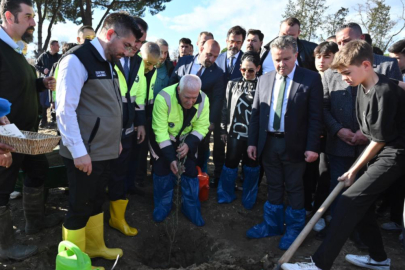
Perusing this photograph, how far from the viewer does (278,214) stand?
3691 mm

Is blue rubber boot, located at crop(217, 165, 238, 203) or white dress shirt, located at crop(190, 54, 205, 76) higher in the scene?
white dress shirt, located at crop(190, 54, 205, 76)

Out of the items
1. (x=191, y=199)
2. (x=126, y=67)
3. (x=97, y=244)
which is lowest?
(x=97, y=244)

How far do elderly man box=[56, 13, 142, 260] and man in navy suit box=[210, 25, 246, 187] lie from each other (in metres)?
2.38

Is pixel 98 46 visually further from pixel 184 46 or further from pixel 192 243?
pixel 184 46

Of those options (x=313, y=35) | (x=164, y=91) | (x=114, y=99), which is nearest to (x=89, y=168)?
(x=114, y=99)

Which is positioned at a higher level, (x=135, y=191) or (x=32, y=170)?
(x=32, y=170)

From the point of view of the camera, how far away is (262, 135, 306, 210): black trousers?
138 inches

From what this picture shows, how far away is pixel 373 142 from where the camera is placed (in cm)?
273

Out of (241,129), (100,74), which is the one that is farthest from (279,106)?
(100,74)

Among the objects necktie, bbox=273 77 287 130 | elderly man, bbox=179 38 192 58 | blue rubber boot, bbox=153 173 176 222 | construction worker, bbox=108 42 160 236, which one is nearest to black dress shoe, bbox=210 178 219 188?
blue rubber boot, bbox=153 173 176 222

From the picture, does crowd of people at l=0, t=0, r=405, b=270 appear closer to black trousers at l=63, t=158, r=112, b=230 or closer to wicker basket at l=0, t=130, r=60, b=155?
black trousers at l=63, t=158, r=112, b=230

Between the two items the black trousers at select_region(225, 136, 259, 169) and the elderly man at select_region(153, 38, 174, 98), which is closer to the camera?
the black trousers at select_region(225, 136, 259, 169)

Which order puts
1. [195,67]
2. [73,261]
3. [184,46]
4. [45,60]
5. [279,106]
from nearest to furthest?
[73,261] → [279,106] → [195,67] → [184,46] → [45,60]

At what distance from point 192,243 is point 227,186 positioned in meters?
1.02
